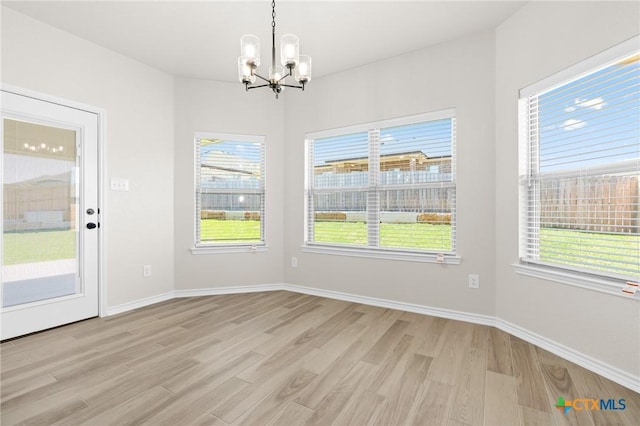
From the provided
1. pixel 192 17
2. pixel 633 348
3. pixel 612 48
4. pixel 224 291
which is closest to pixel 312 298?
pixel 224 291

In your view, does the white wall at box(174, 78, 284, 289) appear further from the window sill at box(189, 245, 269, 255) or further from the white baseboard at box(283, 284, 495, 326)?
the white baseboard at box(283, 284, 495, 326)

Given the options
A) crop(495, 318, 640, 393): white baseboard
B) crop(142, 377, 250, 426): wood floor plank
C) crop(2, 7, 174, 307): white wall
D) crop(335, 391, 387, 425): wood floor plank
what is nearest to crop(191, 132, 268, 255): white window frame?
crop(2, 7, 174, 307): white wall

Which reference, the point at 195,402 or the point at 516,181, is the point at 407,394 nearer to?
the point at 195,402

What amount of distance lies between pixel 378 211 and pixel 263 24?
7.61 feet

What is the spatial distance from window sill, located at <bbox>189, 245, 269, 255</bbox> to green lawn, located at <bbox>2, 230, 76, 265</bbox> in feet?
4.21

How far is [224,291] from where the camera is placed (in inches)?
160

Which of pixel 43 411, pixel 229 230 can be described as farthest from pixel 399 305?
pixel 43 411

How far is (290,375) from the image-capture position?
205cm

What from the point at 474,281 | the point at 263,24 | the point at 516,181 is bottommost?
the point at 474,281

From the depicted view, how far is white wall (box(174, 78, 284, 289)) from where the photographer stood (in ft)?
13.1

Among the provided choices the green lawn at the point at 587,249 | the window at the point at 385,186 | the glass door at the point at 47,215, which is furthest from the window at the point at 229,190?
the green lawn at the point at 587,249

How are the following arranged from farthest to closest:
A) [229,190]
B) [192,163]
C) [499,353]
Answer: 1. [229,190]
2. [192,163]
3. [499,353]

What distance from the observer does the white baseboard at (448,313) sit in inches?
79.4

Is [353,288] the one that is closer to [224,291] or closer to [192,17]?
[224,291]
